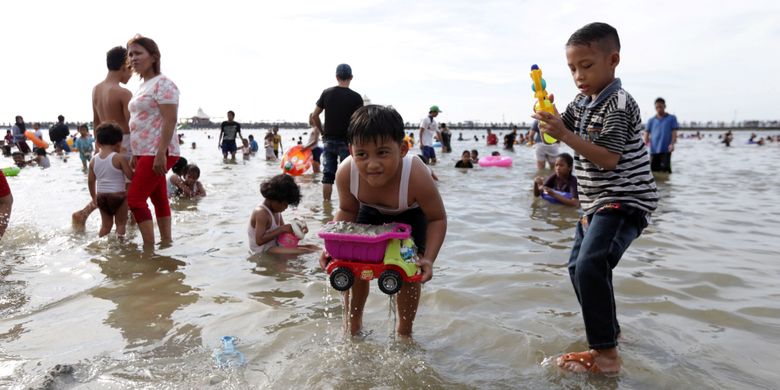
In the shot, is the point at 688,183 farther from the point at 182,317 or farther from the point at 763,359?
the point at 182,317

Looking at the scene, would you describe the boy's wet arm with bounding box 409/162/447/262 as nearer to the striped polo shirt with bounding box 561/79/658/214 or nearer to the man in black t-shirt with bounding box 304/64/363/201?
the striped polo shirt with bounding box 561/79/658/214

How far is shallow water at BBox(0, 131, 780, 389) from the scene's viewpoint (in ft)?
8.45

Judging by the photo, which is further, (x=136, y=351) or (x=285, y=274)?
(x=285, y=274)

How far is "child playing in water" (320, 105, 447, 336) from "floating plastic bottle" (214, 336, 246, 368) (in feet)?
2.18

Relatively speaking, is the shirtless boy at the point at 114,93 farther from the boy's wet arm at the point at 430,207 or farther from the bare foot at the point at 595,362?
the bare foot at the point at 595,362

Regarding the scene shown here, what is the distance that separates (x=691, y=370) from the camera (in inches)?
105

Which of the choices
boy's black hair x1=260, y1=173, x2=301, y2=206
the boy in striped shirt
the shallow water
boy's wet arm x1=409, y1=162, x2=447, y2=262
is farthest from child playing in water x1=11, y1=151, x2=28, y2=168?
the boy in striped shirt

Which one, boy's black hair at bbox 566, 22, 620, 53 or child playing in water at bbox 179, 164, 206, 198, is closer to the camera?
boy's black hair at bbox 566, 22, 620, 53

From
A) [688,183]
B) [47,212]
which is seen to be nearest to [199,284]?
[47,212]

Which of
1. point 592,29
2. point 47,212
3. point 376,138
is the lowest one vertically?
point 47,212

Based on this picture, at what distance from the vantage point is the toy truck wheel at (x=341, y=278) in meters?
2.59

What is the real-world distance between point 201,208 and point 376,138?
6.07 m

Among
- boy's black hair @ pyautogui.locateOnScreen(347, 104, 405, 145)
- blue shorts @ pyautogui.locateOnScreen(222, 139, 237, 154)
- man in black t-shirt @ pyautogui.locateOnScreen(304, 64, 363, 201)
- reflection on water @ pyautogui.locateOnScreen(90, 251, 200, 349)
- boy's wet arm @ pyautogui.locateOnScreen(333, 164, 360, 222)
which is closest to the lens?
boy's black hair @ pyautogui.locateOnScreen(347, 104, 405, 145)

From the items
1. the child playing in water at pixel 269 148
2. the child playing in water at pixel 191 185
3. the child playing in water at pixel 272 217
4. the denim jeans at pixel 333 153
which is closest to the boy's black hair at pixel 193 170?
the child playing in water at pixel 191 185
